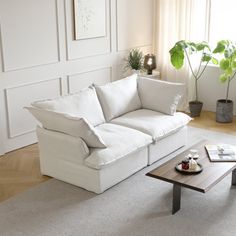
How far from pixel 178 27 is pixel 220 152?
295 cm

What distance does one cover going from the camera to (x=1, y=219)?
3.33 metres

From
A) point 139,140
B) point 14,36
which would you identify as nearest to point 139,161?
point 139,140

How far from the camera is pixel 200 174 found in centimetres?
337

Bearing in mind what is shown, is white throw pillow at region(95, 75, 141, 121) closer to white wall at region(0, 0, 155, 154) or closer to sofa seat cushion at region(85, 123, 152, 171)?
sofa seat cushion at region(85, 123, 152, 171)

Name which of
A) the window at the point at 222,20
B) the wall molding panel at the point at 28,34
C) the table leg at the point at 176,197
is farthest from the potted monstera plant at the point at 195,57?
the table leg at the point at 176,197

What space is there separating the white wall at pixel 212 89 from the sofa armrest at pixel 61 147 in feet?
10.2

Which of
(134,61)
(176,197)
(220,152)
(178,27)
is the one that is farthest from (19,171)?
(178,27)

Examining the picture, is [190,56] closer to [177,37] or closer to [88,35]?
[177,37]

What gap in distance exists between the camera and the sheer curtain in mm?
6031

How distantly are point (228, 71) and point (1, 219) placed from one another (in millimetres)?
3523

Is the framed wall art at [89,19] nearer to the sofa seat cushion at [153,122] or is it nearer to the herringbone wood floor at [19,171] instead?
the sofa seat cushion at [153,122]

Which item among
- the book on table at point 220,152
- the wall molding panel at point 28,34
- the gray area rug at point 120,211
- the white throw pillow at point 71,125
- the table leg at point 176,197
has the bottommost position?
the gray area rug at point 120,211

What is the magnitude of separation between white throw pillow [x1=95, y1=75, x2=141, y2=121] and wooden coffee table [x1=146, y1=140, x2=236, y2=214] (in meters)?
1.10

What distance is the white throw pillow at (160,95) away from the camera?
15.3 feet
